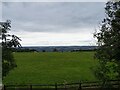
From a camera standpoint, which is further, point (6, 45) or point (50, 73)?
point (50, 73)

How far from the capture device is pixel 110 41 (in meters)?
17.5

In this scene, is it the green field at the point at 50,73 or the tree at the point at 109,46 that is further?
the green field at the point at 50,73

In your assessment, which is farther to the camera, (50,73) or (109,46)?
(50,73)

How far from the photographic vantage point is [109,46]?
17.7m

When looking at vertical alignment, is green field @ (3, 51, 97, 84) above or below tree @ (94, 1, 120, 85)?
below

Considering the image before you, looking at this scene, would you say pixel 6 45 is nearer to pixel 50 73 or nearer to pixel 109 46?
pixel 109 46

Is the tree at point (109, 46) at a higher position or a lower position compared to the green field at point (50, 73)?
higher

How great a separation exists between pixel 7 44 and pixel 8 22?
3.30 ft

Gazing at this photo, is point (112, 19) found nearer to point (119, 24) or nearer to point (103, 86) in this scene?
point (119, 24)

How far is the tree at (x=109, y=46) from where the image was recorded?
17516mm

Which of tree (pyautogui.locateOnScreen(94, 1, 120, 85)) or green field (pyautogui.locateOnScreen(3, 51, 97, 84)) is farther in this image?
green field (pyautogui.locateOnScreen(3, 51, 97, 84))

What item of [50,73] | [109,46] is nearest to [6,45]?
[109,46]

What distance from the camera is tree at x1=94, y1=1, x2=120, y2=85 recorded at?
17.5 meters

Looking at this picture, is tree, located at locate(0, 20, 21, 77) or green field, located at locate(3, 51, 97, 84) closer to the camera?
tree, located at locate(0, 20, 21, 77)
